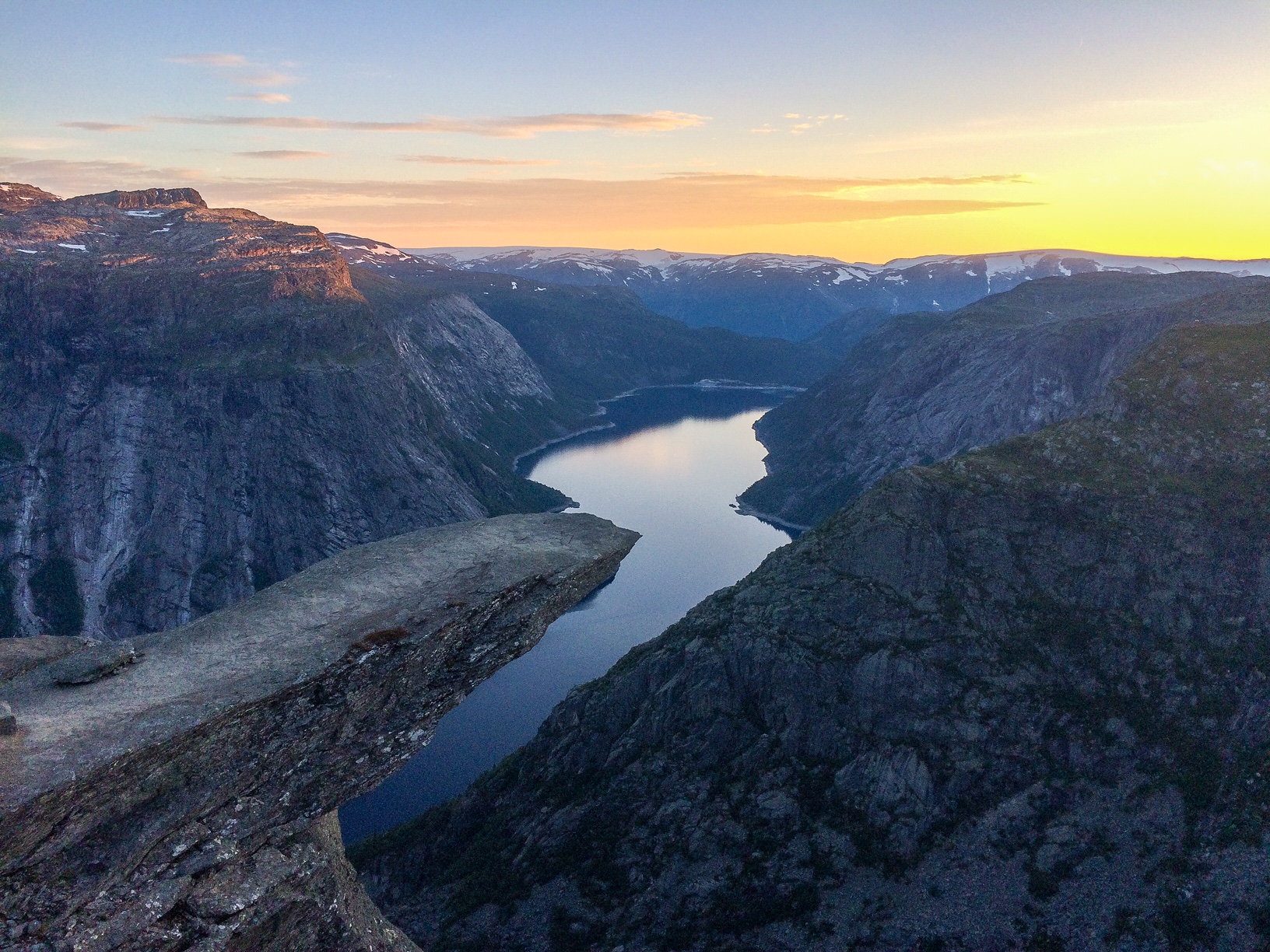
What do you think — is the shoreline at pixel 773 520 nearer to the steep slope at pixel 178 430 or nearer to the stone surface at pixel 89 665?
the steep slope at pixel 178 430

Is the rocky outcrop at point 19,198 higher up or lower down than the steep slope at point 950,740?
higher up

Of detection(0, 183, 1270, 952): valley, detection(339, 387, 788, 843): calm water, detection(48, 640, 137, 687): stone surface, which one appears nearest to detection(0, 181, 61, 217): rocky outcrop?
detection(0, 183, 1270, 952): valley

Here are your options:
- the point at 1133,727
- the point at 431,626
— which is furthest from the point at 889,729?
the point at 431,626

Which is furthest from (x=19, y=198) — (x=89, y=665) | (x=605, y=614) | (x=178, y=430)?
(x=89, y=665)

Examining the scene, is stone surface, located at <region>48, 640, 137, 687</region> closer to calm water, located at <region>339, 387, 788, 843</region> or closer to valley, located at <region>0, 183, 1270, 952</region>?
valley, located at <region>0, 183, 1270, 952</region>

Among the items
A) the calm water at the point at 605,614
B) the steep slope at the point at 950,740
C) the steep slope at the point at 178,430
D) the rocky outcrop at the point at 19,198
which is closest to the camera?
the steep slope at the point at 950,740

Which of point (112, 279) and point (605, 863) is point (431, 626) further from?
point (112, 279)

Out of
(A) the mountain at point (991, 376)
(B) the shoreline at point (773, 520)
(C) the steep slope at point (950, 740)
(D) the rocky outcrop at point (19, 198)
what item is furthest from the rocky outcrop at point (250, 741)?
(D) the rocky outcrop at point (19, 198)
